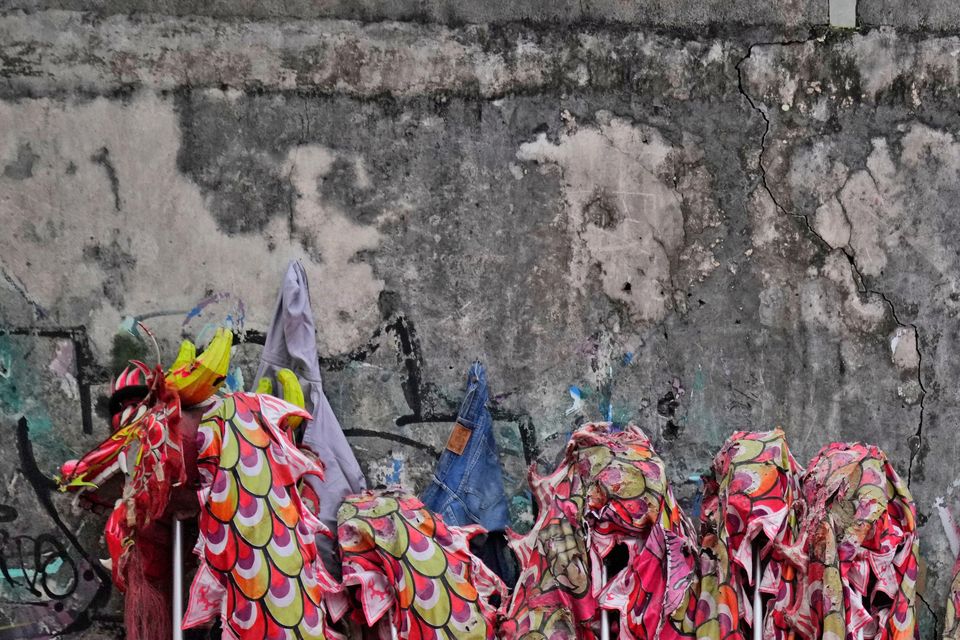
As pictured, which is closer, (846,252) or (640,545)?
(640,545)

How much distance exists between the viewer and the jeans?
3471mm

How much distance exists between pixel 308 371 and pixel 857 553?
1843 millimetres

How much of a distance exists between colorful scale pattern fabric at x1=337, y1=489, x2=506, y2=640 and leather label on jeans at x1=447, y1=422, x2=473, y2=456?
385mm

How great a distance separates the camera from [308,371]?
→ 11.2 ft

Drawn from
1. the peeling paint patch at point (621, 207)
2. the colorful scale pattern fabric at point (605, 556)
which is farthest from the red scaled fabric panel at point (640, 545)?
the peeling paint patch at point (621, 207)

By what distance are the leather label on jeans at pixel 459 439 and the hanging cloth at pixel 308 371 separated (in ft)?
1.07

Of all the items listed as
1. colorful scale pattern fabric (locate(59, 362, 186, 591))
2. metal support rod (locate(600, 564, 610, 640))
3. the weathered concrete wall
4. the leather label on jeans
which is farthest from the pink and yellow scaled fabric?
colorful scale pattern fabric (locate(59, 362, 186, 591))

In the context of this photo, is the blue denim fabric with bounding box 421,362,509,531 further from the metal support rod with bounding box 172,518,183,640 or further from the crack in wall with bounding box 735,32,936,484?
the crack in wall with bounding box 735,32,936,484

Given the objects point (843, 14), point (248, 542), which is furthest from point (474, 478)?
point (843, 14)

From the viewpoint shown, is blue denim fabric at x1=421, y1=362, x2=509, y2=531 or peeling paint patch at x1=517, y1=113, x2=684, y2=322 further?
peeling paint patch at x1=517, y1=113, x2=684, y2=322

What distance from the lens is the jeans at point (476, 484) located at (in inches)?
137

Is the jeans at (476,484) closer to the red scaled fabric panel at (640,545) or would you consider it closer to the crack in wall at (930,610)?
the red scaled fabric panel at (640,545)

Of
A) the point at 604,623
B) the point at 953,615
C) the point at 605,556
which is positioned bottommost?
the point at 953,615

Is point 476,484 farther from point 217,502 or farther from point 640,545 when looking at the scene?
point 217,502
